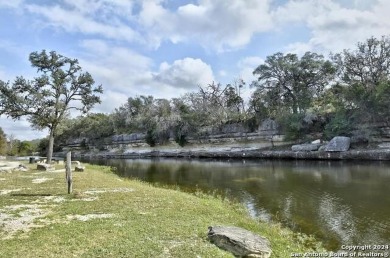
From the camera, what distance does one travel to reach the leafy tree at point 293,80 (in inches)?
2005

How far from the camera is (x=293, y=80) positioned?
52.4 m

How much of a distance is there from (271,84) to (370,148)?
69.6 feet

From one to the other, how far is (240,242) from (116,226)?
3.63m

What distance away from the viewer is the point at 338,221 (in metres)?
11.6

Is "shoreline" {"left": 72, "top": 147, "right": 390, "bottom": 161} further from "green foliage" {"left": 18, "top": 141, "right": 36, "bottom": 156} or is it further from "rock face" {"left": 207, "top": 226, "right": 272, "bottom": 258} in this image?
"rock face" {"left": 207, "top": 226, "right": 272, "bottom": 258}

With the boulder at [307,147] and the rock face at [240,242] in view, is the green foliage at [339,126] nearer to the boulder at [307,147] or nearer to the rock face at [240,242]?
the boulder at [307,147]

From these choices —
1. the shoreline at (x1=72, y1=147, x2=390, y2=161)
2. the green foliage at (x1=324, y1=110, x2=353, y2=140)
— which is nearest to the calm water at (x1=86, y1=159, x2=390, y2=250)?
the shoreline at (x1=72, y1=147, x2=390, y2=161)

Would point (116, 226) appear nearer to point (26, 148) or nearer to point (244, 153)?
point (244, 153)

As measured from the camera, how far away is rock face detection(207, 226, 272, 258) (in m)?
7.41

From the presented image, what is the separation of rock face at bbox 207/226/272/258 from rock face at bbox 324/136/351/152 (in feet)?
110

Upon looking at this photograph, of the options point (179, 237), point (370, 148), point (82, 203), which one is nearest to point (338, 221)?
point (179, 237)

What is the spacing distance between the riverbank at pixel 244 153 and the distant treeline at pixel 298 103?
2774mm

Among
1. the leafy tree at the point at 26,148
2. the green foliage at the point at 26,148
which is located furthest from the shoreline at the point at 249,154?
the leafy tree at the point at 26,148

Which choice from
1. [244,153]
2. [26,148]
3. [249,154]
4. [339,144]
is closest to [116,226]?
[339,144]
